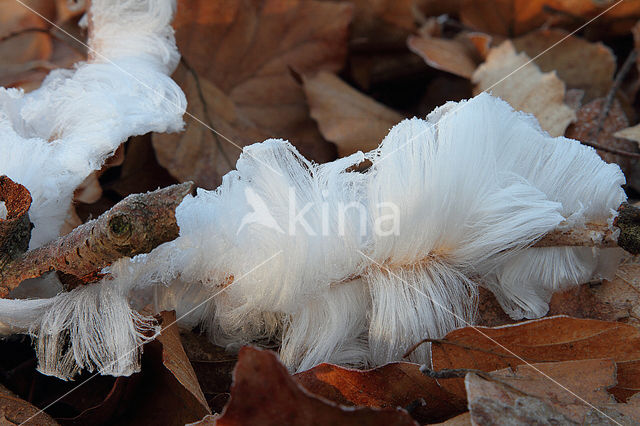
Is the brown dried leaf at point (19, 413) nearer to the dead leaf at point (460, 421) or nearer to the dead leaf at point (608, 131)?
the dead leaf at point (460, 421)

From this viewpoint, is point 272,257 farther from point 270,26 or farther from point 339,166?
point 270,26

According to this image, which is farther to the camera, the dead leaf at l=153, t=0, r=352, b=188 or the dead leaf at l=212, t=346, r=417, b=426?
the dead leaf at l=153, t=0, r=352, b=188

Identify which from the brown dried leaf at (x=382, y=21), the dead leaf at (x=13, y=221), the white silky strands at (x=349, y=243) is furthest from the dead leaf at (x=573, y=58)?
the dead leaf at (x=13, y=221)

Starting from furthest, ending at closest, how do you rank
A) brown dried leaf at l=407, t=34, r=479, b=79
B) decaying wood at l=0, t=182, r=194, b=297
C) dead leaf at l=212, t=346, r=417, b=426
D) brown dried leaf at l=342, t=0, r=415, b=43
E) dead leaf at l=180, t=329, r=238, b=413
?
1. brown dried leaf at l=342, t=0, r=415, b=43
2. brown dried leaf at l=407, t=34, r=479, b=79
3. dead leaf at l=180, t=329, r=238, b=413
4. decaying wood at l=0, t=182, r=194, b=297
5. dead leaf at l=212, t=346, r=417, b=426

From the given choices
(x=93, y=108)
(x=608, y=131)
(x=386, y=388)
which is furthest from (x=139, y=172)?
(x=608, y=131)

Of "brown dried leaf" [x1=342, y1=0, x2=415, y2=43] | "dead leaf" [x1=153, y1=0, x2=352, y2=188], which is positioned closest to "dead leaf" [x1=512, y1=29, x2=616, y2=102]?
"brown dried leaf" [x1=342, y1=0, x2=415, y2=43]

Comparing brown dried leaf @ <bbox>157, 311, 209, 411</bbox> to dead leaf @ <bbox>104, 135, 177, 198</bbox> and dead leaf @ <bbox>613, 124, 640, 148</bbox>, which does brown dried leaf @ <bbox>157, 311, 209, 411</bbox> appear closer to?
dead leaf @ <bbox>104, 135, 177, 198</bbox>
